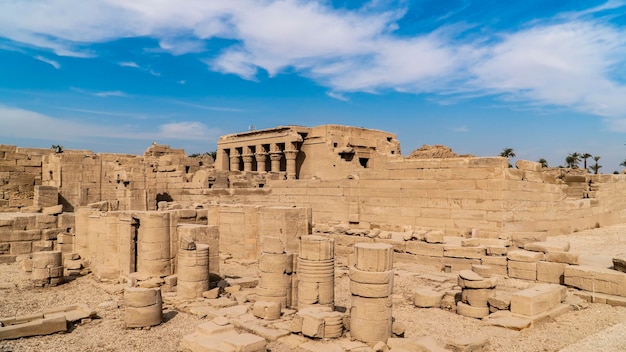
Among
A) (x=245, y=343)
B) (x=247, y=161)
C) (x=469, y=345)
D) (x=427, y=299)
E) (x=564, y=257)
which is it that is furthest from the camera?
(x=247, y=161)

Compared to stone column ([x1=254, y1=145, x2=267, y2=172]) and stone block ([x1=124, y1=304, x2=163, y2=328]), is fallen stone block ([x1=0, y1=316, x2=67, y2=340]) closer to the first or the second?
stone block ([x1=124, y1=304, x2=163, y2=328])

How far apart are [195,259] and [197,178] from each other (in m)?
12.8

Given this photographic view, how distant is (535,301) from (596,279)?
215 cm

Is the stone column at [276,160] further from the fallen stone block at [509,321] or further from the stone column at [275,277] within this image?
the fallen stone block at [509,321]

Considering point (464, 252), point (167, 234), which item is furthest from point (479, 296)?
point (167, 234)

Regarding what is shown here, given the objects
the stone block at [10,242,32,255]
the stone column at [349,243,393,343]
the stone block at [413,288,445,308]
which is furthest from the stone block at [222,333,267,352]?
the stone block at [10,242,32,255]

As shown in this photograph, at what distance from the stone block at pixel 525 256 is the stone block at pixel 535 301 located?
1778mm

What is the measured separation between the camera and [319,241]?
7.78 metres

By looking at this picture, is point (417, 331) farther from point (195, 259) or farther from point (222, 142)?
point (222, 142)

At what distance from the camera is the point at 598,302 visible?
8266 mm

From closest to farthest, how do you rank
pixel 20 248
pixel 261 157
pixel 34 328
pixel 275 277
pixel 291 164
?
pixel 34 328, pixel 275 277, pixel 20 248, pixel 291 164, pixel 261 157

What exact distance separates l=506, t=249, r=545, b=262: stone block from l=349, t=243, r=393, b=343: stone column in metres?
4.91

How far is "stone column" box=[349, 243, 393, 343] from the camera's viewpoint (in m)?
6.47

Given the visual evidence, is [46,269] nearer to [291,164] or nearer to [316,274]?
[316,274]
